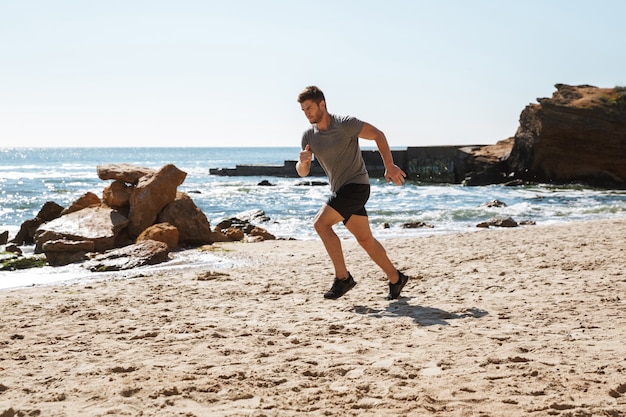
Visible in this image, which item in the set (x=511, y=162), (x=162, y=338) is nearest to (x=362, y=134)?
(x=162, y=338)

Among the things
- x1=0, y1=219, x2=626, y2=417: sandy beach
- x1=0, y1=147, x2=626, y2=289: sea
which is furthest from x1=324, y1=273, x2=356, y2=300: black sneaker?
x1=0, y1=147, x2=626, y2=289: sea

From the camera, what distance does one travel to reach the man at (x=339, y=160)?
5.73m

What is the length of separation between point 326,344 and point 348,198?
1.57m

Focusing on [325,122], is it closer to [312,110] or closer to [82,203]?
[312,110]

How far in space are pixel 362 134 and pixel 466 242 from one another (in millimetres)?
5272

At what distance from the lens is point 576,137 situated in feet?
117

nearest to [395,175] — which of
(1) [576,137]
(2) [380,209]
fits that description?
(2) [380,209]

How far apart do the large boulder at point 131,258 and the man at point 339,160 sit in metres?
4.57

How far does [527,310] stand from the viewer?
17.9 feet

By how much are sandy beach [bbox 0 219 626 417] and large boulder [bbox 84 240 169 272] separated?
4.76 ft

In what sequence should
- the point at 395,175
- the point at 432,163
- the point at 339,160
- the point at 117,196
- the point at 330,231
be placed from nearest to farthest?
the point at 395,175, the point at 339,160, the point at 330,231, the point at 117,196, the point at 432,163

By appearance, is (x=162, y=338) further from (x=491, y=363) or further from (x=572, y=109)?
(x=572, y=109)

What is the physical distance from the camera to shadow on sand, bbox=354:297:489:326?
5256mm

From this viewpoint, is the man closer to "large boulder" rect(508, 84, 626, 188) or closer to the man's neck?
the man's neck
